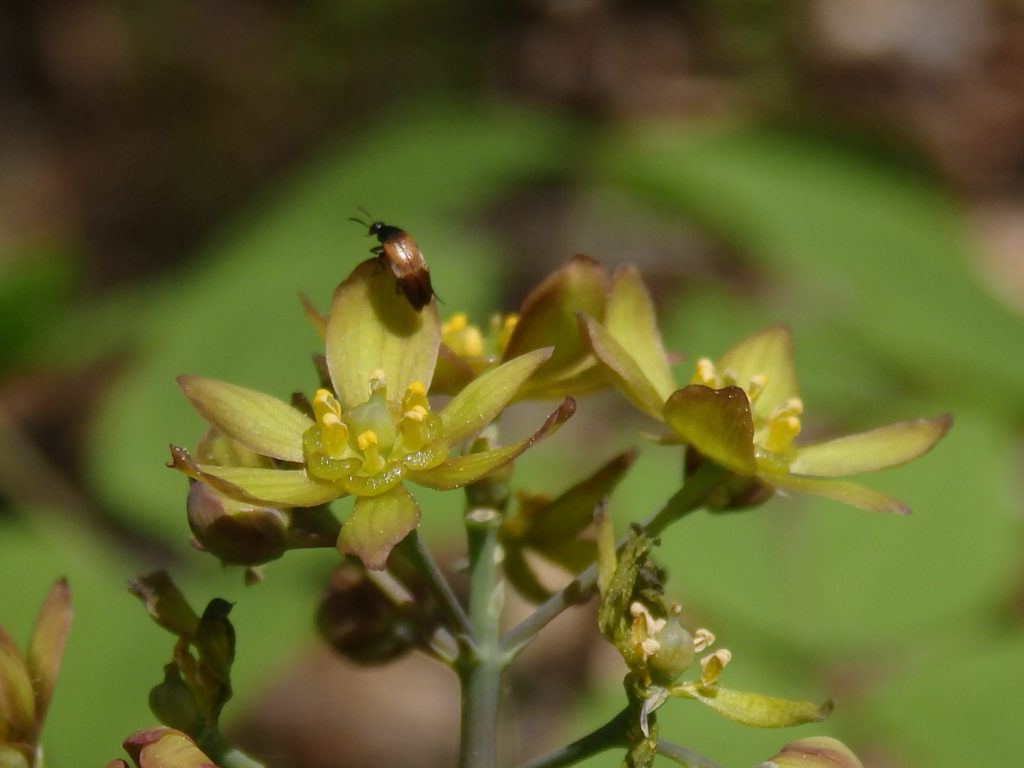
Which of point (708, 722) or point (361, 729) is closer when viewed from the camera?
point (708, 722)

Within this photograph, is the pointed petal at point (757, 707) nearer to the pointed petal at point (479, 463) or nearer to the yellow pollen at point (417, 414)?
the pointed petal at point (479, 463)

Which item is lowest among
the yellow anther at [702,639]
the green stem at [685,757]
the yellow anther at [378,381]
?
the green stem at [685,757]

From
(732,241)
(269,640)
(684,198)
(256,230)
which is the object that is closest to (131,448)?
(269,640)

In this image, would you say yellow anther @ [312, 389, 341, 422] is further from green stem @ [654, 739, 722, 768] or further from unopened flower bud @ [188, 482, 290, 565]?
green stem @ [654, 739, 722, 768]

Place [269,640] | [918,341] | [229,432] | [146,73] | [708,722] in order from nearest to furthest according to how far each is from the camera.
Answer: [229,432] → [708,722] → [269,640] → [918,341] → [146,73]

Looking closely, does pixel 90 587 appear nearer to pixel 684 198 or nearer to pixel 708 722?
pixel 708 722

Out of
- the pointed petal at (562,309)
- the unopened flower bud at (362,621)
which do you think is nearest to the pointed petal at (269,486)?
the unopened flower bud at (362,621)

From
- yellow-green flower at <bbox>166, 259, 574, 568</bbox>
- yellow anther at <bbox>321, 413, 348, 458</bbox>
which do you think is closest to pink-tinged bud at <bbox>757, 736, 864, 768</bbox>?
yellow-green flower at <bbox>166, 259, 574, 568</bbox>
